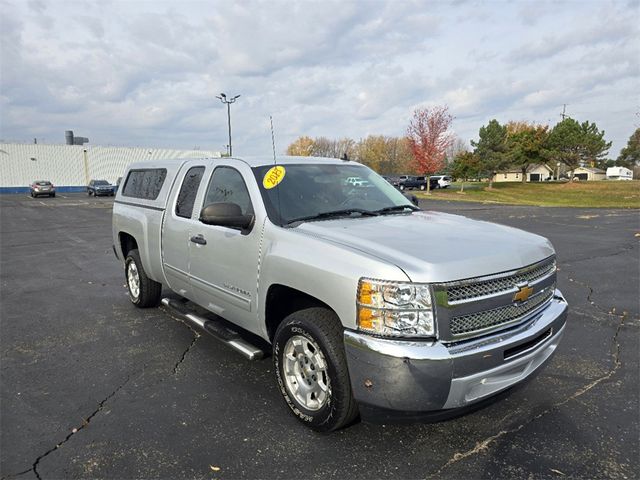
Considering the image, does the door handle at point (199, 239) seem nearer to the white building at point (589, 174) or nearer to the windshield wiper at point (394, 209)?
the windshield wiper at point (394, 209)

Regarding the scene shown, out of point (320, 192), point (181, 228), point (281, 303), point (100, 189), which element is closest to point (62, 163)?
point (100, 189)

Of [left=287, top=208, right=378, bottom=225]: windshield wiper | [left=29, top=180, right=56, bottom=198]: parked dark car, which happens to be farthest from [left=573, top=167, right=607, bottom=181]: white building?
[left=287, top=208, right=378, bottom=225]: windshield wiper

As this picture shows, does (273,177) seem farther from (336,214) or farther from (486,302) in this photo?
(486,302)

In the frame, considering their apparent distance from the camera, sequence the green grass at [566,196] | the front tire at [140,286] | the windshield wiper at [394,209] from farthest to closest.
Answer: the green grass at [566,196] → the front tire at [140,286] → the windshield wiper at [394,209]

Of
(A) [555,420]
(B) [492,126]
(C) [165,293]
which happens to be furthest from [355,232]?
(B) [492,126]

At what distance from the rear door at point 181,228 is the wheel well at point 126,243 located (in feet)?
4.62

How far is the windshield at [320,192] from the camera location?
359 centimetres

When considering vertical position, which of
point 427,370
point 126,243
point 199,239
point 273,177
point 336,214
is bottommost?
point 427,370

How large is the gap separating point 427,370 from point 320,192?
1977mm

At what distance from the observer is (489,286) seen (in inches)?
104

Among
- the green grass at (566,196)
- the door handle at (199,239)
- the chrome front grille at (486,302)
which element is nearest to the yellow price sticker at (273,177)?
the door handle at (199,239)

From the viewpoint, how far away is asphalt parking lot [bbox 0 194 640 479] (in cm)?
268

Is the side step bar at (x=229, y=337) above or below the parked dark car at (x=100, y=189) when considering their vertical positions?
below

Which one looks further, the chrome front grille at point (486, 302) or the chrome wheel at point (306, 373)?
the chrome wheel at point (306, 373)
